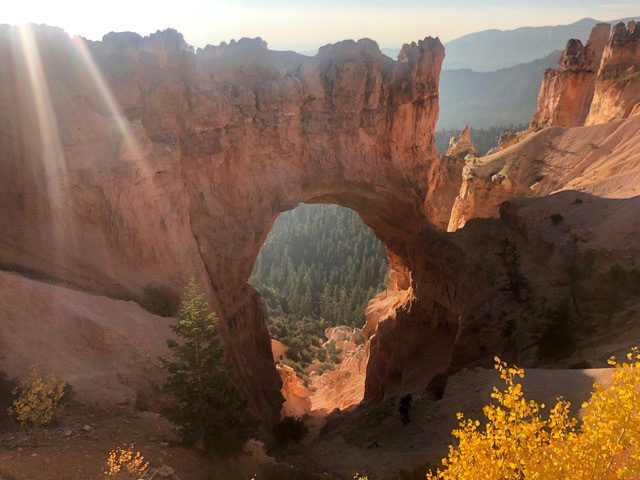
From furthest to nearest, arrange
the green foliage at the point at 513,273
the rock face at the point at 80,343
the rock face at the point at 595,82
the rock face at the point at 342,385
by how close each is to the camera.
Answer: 1. the rock face at the point at 595,82
2. the rock face at the point at 342,385
3. the green foliage at the point at 513,273
4. the rock face at the point at 80,343

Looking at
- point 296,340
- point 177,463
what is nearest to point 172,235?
point 177,463

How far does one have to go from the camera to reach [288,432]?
21.4 metres

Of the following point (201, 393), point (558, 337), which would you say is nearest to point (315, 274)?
point (558, 337)

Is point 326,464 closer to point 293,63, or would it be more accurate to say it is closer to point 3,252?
point 3,252

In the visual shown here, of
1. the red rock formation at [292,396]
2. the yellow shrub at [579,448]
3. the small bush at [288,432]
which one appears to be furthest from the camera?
the red rock formation at [292,396]

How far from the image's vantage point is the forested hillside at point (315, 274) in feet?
190

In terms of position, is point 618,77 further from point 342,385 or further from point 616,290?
point 342,385

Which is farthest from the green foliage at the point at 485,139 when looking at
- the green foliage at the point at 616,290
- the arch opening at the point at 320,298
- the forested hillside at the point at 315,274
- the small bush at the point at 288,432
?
the small bush at the point at 288,432

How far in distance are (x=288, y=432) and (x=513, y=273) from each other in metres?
13.6

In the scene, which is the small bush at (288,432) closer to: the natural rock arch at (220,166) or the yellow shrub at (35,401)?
the natural rock arch at (220,166)

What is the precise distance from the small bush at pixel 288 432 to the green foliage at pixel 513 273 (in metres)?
12.2

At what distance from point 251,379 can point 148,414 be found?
1134 cm

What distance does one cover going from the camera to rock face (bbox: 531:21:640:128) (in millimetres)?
48594

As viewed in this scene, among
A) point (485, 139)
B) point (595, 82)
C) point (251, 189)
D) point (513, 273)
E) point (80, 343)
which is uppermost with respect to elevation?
point (595, 82)
